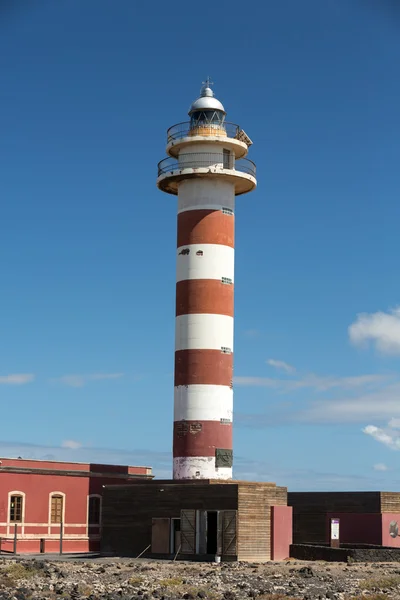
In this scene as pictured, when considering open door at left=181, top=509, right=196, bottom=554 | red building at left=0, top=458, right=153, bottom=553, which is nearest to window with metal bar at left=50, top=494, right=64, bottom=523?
red building at left=0, top=458, right=153, bottom=553

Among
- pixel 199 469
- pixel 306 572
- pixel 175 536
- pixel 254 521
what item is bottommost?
pixel 306 572

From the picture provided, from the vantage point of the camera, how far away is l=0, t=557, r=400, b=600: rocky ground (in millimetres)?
32312

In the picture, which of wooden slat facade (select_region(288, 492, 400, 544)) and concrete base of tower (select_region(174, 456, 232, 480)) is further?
wooden slat facade (select_region(288, 492, 400, 544))

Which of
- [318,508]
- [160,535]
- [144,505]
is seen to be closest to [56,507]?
[144,505]

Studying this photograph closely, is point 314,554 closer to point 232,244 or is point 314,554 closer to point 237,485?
point 237,485

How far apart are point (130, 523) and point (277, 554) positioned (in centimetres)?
690

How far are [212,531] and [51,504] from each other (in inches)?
374

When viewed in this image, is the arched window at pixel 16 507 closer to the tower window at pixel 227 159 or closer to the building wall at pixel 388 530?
the building wall at pixel 388 530

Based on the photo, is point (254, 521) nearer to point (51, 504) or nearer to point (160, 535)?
point (160, 535)

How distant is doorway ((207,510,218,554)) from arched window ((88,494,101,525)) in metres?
9.06

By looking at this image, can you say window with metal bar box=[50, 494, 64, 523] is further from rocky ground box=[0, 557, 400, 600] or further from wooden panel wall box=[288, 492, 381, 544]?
wooden panel wall box=[288, 492, 381, 544]

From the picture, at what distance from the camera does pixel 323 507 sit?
53.7 m

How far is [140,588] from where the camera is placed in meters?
34.0

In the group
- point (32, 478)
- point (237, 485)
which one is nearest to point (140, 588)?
point (237, 485)
